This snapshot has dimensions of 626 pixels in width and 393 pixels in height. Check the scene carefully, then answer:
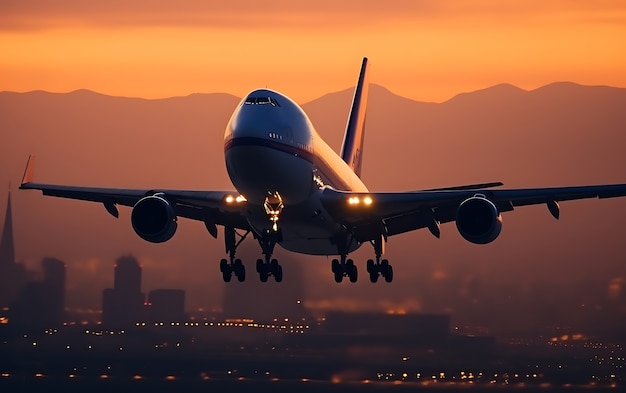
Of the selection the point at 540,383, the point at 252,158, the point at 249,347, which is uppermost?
the point at 249,347

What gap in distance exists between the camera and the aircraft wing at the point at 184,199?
69.6 metres

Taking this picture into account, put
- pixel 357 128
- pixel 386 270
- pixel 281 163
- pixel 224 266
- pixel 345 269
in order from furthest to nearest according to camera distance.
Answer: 1. pixel 357 128
2. pixel 386 270
3. pixel 345 269
4. pixel 224 266
5. pixel 281 163

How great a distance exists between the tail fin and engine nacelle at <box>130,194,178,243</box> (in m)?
20.7

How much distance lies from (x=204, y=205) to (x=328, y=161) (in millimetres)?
5607

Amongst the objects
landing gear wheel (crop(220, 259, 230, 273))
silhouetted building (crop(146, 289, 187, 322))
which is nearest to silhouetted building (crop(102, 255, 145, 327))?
silhouetted building (crop(146, 289, 187, 322))

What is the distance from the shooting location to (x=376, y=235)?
7525 cm

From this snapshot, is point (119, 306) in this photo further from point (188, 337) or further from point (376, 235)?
point (376, 235)

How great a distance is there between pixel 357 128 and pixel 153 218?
88.8 feet

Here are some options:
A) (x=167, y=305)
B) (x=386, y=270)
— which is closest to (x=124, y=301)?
(x=167, y=305)

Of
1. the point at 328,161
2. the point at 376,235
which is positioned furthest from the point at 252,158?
the point at 376,235

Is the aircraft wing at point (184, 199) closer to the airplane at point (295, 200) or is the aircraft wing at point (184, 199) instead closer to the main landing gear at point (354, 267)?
the airplane at point (295, 200)

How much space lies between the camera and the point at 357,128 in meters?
95.6

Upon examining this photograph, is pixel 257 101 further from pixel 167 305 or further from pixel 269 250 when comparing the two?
pixel 167 305

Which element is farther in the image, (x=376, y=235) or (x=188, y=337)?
(x=188, y=337)
